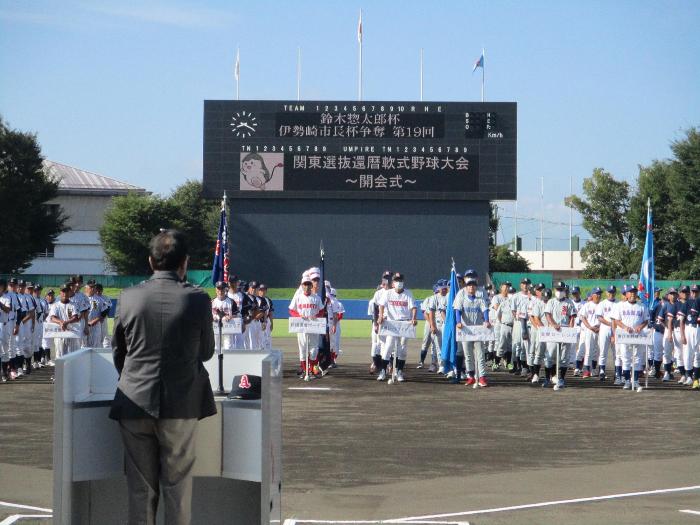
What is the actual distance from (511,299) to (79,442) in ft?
66.6

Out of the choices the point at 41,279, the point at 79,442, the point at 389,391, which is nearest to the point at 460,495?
the point at 79,442

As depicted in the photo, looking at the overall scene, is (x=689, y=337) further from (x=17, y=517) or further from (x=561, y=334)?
(x=17, y=517)

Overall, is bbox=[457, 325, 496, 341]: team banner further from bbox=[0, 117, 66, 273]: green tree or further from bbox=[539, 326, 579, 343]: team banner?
bbox=[0, 117, 66, 273]: green tree

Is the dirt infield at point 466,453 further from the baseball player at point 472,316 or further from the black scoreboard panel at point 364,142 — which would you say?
the black scoreboard panel at point 364,142

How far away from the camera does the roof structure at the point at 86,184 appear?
305 ft

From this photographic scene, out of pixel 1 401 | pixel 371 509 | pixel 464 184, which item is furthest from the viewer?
pixel 464 184

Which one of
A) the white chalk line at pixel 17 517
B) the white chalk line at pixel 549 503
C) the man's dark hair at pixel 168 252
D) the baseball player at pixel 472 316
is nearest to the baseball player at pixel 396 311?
the baseball player at pixel 472 316

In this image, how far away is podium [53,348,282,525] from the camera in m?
6.21

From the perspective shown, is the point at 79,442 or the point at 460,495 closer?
the point at 79,442

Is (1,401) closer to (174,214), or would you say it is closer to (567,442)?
(567,442)

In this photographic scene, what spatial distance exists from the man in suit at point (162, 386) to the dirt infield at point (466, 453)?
9.63 feet

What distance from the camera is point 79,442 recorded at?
20.6 ft

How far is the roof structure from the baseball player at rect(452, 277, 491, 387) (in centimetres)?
7262

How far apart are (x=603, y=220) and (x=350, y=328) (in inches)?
1427
